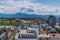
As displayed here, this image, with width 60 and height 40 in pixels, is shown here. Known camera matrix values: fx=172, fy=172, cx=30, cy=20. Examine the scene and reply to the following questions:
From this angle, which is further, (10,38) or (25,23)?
(25,23)

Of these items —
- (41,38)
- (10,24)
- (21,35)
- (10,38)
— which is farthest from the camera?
(10,24)

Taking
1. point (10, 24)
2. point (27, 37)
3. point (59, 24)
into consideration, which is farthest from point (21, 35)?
point (59, 24)

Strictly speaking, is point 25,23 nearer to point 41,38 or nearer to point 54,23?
point 54,23

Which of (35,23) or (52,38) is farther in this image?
(35,23)

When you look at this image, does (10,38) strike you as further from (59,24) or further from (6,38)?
(59,24)

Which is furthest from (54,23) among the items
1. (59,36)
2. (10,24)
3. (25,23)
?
(59,36)

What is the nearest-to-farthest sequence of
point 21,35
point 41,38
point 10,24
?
point 21,35
point 41,38
point 10,24

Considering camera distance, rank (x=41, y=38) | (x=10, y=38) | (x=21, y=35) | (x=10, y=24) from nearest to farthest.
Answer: (x=21, y=35)
(x=41, y=38)
(x=10, y=38)
(x=10, y=24)

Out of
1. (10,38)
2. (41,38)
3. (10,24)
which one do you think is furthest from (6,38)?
(10,24)

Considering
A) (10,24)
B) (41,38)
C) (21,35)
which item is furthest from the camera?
(10,24)
